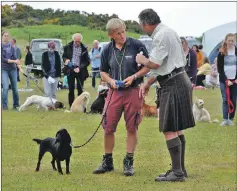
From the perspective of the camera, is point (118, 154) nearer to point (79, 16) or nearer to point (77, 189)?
point (77, 189)

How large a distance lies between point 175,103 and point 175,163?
64 centimetres

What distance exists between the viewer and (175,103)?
21.3ft

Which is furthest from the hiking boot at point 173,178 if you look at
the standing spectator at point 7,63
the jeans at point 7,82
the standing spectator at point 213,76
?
the standing spectator at point 213,76

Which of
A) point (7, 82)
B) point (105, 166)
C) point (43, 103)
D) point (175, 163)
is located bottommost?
point (43, 103)

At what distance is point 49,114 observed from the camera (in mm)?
13992

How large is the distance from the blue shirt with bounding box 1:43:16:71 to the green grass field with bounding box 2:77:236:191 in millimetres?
2155

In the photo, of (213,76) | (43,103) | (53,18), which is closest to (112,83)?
(43,103)

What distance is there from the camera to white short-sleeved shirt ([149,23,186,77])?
6328mm

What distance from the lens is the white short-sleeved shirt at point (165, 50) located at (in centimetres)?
633

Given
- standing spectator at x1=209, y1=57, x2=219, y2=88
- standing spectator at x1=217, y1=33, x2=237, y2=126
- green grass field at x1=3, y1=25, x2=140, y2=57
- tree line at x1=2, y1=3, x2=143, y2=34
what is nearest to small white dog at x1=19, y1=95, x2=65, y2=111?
standing spectator at x1=217, y1=33, x2=237, y2=126

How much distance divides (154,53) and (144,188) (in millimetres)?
1368

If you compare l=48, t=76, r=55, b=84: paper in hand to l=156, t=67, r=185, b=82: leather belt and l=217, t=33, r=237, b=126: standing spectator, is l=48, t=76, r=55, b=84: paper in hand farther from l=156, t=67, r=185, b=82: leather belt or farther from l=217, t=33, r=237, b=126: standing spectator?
l=156, t=67, r=185, b=82: leather belt

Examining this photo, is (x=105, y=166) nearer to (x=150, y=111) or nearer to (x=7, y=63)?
(x=150, y=111)

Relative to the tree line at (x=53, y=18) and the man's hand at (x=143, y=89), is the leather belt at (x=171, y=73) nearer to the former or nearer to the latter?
the man's hand at (x=143, y=89)
